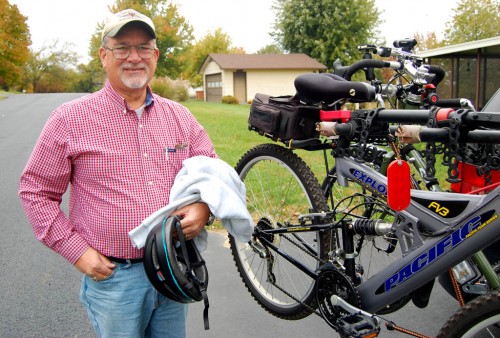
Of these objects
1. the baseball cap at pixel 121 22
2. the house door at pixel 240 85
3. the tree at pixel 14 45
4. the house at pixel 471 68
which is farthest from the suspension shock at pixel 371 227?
the tree at pixel 14 45

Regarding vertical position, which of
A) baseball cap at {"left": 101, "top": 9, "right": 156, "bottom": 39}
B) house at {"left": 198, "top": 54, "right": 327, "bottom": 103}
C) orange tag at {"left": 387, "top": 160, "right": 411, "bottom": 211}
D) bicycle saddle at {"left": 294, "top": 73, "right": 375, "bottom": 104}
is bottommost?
orange tag at {"left": 387, "top": 160, "right": 411, "bottom": 211}

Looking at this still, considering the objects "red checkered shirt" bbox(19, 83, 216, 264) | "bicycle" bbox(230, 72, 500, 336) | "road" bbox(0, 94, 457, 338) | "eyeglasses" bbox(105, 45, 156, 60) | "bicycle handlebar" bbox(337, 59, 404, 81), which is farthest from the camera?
"bicycle handlebar" bbox(337, 59, 404, 81)

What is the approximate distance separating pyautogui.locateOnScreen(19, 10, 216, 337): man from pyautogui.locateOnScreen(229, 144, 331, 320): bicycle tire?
1061 mm

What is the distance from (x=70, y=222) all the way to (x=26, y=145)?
10409 mm

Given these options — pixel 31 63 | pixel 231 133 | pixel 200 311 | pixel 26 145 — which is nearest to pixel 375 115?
pixel 200 311

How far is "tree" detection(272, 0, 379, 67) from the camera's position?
41.0 meters

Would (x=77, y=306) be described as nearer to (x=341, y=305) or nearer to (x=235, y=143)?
(x=341, y=305)

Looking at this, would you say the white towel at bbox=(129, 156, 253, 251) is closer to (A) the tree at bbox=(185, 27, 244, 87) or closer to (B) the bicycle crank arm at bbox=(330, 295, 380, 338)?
(B) the bicycle crank arm at bbox=(330, 295, 380, 338)

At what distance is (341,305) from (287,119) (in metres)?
1.20

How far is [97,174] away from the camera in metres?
2.25

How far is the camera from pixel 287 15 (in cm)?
4216

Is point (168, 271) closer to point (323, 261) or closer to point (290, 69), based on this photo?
point (323, 261)

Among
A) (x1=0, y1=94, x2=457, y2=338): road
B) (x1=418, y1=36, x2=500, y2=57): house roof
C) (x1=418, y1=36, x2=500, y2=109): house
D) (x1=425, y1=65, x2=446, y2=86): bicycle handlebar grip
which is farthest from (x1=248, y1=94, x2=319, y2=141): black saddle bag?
(x1=418, y1=36, x2=500, y2=109): house

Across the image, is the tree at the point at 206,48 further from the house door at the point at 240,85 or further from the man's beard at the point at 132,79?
the man's beard at the point at 132,79
